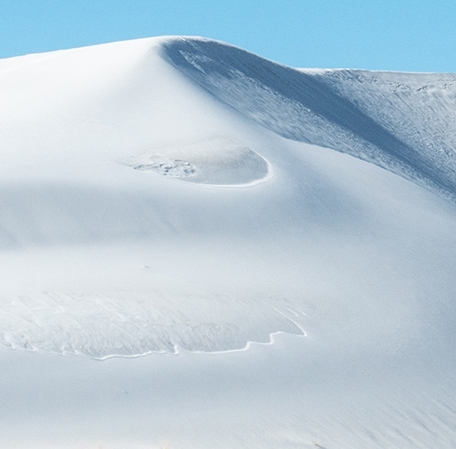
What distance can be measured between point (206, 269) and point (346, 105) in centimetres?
1446

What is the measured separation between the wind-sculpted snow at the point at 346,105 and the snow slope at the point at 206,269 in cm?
17

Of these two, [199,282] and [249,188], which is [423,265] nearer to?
[249,188]

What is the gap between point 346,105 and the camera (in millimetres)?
26375

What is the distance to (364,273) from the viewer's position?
14031 millimetres

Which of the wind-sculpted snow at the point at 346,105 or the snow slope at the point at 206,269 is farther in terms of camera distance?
the wind-sculpted snow at the point at 346,105

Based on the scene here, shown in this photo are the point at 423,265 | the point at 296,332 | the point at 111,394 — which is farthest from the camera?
the point at 423,265

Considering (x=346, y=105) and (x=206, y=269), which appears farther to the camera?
(x=346, y=105)

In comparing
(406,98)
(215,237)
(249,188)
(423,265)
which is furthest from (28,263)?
(406,98)

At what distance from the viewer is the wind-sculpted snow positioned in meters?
21.5

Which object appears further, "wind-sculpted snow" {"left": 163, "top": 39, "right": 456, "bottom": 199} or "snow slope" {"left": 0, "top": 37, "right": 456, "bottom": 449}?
"wind-sculpted snow" {"left": 163, "top": 39, "right": 456, "bottom": 199}

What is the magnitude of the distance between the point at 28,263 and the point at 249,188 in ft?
15.5

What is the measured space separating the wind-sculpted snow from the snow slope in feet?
0.55

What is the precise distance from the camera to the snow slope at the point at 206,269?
9445 millimetres

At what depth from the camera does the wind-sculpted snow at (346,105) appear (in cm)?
2145
